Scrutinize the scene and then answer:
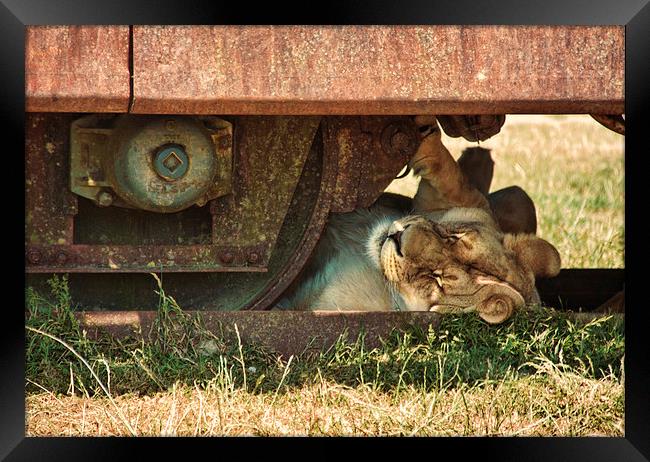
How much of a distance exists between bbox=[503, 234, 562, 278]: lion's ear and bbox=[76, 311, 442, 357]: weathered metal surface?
0.79 meters

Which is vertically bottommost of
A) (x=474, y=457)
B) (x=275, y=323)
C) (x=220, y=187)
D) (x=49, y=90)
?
(x=474, y=457)

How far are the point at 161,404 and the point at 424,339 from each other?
1.10 m

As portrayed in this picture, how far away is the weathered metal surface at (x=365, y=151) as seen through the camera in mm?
4438

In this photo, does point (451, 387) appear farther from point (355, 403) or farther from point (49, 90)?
point (49, 90)

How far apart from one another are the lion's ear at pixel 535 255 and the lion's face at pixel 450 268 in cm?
6

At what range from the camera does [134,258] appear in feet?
14.2

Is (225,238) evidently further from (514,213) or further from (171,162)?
(514,213)

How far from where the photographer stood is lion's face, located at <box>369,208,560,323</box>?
4.60 meters

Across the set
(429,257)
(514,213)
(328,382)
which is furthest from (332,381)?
(514,213)

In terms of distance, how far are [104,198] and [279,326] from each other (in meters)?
0.80

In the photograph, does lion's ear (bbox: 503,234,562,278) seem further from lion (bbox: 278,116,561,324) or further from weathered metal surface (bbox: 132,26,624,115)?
weathered metal surface (bbox: 132,26,624,115)

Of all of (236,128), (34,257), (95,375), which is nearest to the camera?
(95,375)

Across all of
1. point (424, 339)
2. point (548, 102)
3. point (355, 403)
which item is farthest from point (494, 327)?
point (548, 102)

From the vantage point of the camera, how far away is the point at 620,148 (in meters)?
10.2
